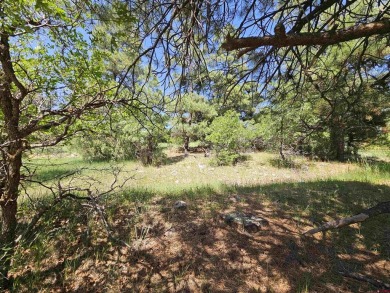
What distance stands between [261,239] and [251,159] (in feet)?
28.8

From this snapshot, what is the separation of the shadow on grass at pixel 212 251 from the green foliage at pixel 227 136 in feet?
22.3

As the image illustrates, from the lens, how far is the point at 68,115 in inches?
80.0

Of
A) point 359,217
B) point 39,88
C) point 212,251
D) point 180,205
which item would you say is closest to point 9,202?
point 39,88

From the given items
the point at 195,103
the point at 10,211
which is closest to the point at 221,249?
A: the point at 10,211

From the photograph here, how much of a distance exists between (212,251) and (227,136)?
8.15 metres

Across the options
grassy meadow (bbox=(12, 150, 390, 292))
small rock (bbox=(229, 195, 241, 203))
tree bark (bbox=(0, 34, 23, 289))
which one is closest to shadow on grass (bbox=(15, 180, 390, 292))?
grassy meadow (bbox=(12, 150, 390, 292))

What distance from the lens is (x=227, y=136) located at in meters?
10.2

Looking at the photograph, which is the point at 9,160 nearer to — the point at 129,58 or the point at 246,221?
the point at 129,58

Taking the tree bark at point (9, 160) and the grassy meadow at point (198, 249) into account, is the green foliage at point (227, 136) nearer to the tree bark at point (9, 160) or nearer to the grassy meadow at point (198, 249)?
the grassy meadow at point (198, 249)

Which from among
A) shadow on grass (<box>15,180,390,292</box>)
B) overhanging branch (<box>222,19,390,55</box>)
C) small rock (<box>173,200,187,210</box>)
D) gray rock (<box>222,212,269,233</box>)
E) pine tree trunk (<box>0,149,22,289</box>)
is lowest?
shadow on grass (<box>15,180,390,292</box>)

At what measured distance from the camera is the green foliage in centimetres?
1001

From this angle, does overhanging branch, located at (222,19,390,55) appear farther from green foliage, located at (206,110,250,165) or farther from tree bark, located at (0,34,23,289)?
green foliage, located at (206,110,250,165)

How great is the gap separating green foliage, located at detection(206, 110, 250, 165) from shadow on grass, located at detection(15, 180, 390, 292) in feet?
22.3

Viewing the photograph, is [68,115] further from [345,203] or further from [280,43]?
[345,203]
